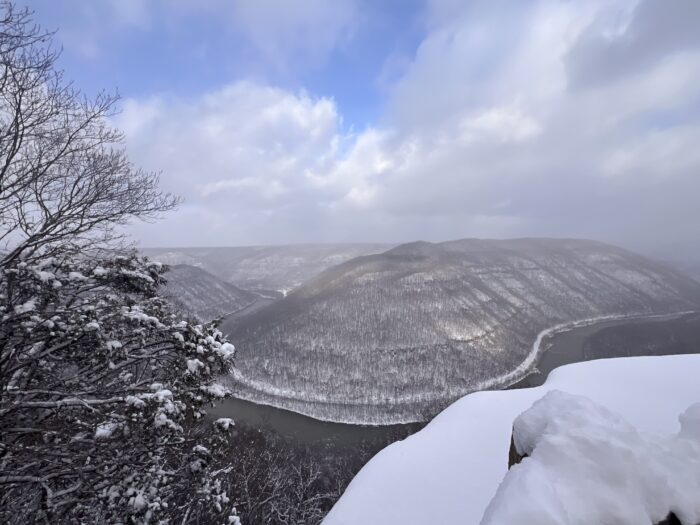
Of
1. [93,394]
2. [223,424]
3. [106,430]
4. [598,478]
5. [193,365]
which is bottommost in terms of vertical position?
[223,424]

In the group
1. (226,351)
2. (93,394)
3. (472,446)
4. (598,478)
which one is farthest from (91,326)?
(472,446)

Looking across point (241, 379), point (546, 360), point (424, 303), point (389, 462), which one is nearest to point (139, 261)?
point (389, 462)

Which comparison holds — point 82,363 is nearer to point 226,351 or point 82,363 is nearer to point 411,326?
point 226,351

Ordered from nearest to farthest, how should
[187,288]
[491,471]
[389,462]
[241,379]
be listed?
[491,471]
[389,462]
[241,379]
[187,288]

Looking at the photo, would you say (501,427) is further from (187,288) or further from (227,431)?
(187,288)

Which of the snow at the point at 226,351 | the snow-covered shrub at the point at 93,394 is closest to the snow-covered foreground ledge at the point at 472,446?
the snow-covered shrub at the point at 93,394

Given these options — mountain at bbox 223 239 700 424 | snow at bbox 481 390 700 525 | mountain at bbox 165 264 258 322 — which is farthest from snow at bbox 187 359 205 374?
mountain at bbox 165 264 258 322
